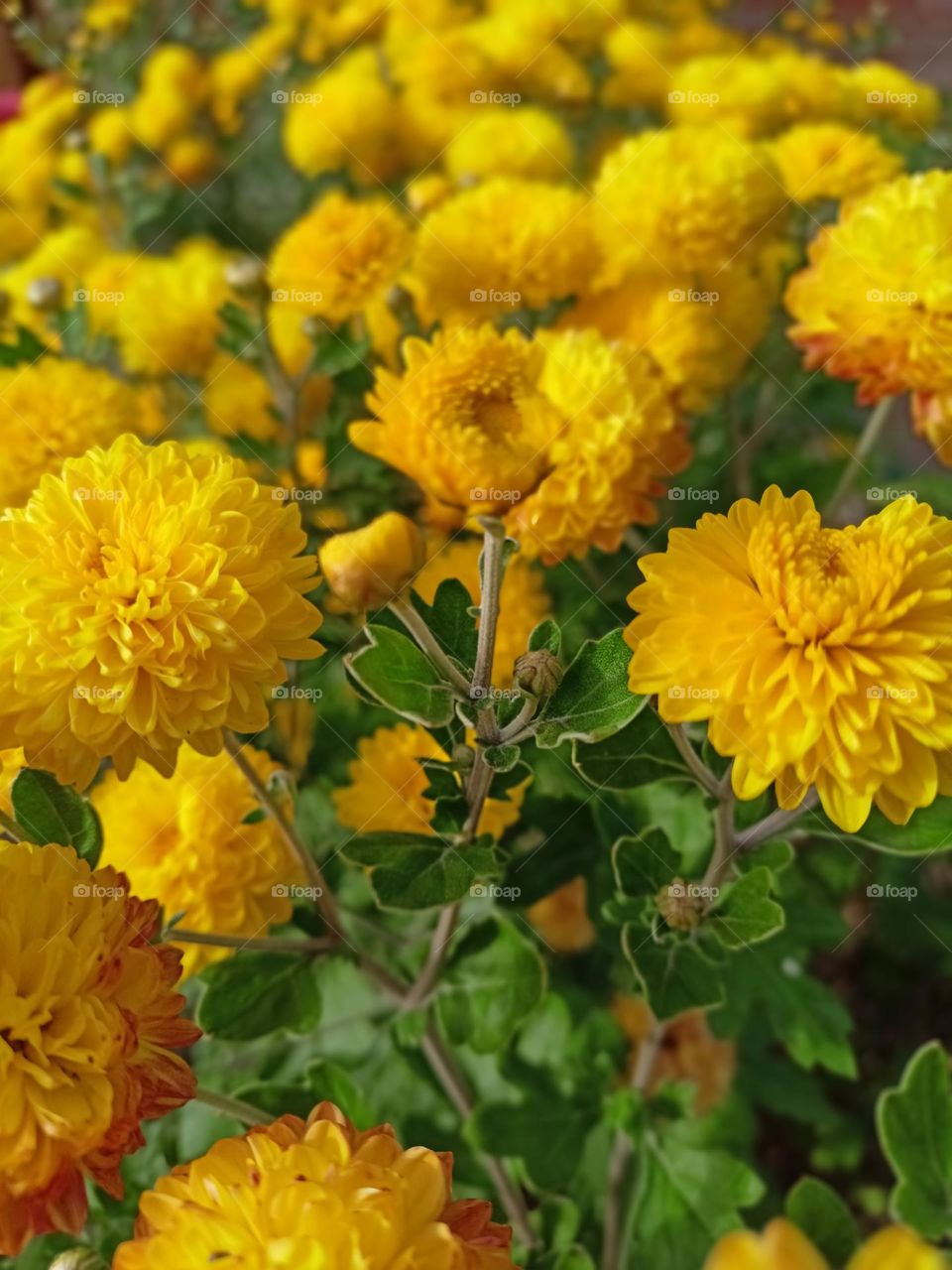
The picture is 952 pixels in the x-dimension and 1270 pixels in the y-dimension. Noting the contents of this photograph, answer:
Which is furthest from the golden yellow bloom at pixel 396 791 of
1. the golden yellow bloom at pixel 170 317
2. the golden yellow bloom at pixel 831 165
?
the golden yellow bloom at pixel 831 165

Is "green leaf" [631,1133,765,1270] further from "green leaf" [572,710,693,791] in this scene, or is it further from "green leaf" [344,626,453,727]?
"green leaf" [344,626,453,727]

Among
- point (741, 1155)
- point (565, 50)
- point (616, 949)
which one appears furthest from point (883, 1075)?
point (565, 50)

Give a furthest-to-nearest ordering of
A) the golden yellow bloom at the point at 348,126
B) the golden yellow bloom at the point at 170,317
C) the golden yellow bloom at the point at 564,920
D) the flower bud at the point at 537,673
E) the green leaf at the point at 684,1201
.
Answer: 1. the golden yellow bloom at the point at 348,126
2. the golden yellow bloom at the point at 170,317
3. the golden yellow bloom at the point at 564,920
4. the green leaf at the point at 684,1201
5. the flower bud at the point at 537,673

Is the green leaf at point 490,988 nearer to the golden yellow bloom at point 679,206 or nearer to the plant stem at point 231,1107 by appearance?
the plant stem at point 231,1107

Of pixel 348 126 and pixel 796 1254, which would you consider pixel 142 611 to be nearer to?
pixel 796 1254

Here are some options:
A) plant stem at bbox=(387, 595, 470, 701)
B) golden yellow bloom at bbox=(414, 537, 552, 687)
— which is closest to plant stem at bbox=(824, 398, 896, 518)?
golden yellow bloom at bbox=(414, 537, 552, 687)
